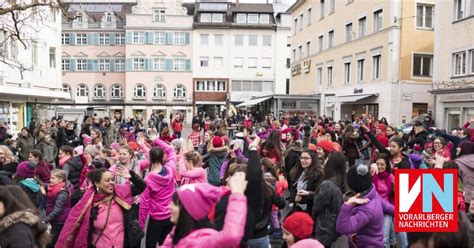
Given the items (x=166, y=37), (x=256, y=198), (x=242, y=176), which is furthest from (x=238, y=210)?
(x=166, y=37)

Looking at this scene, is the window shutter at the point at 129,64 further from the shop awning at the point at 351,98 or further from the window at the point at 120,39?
the shop awning at the point at 351,98

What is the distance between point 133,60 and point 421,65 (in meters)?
37.9

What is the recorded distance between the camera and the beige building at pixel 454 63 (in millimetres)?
20000

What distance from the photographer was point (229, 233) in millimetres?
2750

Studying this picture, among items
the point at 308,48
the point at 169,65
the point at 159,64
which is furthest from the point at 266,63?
the point at 308,48

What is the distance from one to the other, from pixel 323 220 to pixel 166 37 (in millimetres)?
52340

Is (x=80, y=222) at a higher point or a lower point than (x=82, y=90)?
lower

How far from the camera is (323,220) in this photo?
481 centimetres

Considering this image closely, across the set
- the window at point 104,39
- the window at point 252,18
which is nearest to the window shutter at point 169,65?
the window at point 104,39

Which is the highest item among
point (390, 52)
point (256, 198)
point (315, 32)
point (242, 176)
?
point (315, 32)

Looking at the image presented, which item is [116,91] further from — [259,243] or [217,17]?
[259,243]

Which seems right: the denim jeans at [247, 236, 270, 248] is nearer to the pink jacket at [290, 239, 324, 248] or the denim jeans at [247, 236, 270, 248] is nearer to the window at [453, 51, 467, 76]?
the pink jacket at [290, 239, 324, 248]

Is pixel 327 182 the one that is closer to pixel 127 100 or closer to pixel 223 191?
pixel 223 191

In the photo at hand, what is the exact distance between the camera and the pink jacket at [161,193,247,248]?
108 inches
